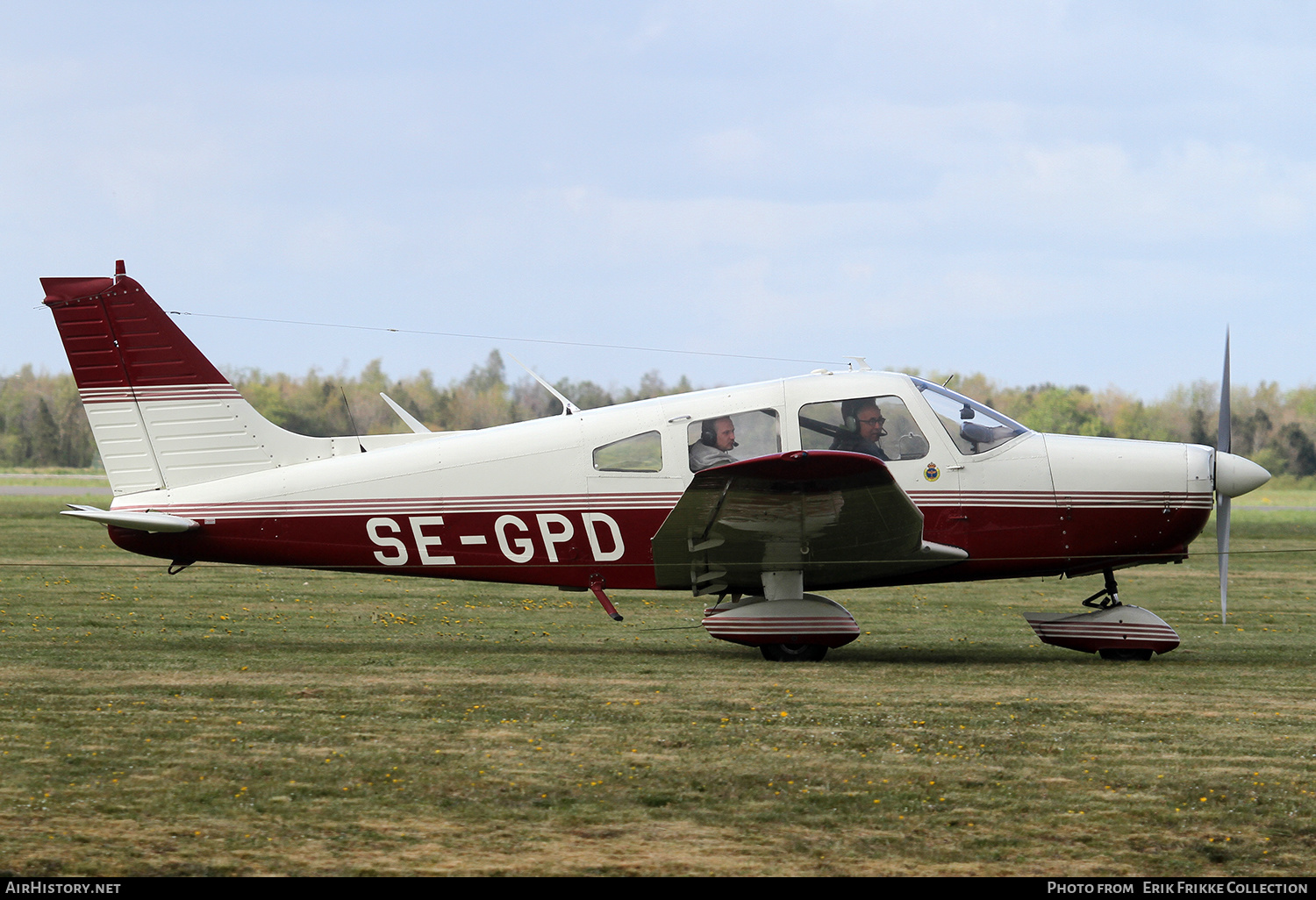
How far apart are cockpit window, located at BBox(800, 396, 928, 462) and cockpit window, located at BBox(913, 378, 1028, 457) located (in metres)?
0.26

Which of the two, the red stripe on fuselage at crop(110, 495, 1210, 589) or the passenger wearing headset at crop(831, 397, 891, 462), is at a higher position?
the passenger wearing headset at crop(831, 397, 891, 462)

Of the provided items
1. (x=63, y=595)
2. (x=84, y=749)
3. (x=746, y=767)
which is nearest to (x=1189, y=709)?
(x=746, y=767)

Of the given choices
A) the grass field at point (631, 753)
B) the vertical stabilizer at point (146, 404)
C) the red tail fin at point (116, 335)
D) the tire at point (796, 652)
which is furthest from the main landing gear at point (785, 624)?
the red tail fin at point (116, 335)

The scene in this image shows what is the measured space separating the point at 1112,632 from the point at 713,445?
3.53 metres

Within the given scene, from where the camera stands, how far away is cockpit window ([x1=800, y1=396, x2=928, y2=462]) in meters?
9.63

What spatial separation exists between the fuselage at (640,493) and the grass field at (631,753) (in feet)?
2.73

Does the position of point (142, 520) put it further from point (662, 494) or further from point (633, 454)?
point (662, 494)

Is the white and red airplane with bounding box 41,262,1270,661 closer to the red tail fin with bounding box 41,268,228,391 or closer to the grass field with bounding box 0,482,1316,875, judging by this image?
the red tail fin with bounding box 41,268,228,391

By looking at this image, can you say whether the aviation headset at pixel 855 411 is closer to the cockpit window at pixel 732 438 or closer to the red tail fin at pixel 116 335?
the cockpit window at pixel 732 438

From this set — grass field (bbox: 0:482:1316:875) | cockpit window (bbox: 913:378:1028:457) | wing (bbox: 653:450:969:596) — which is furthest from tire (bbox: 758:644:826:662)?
cockpit window (bbox: 913:378:1028:457)

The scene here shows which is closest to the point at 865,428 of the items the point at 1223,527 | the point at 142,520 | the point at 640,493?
the point at 640,493

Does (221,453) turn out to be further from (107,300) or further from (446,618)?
(446,618)

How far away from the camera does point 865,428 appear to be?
9.69m

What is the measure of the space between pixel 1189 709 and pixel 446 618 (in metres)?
7.71
